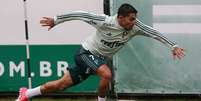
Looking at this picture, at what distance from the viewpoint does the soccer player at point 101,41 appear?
28.6 ft

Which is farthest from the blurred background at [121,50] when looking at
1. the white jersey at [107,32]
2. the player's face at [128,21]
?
the player's face at [128,21]

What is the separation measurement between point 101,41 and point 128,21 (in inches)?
18.8

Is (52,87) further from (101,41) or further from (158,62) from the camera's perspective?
(158,62)

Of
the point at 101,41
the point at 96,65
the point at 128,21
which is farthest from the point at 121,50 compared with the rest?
the point at 128,21

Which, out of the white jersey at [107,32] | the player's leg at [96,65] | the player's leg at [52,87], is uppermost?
the white jersey at [107,32]

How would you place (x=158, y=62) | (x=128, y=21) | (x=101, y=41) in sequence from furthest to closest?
(x=158, y=62)
(x=101, y=41)
(x=128, y=21)

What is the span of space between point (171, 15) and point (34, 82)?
230 centimetres

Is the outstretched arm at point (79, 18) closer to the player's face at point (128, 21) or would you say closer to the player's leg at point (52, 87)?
the player's face at point (128, 21)

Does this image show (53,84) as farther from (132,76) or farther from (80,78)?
(132,76)

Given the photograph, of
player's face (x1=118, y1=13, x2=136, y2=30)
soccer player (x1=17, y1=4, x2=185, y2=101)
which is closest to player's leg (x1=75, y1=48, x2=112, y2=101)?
soccer player (x1=17, y1=4, x2=185, y2=101)

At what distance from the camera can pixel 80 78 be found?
890 cm

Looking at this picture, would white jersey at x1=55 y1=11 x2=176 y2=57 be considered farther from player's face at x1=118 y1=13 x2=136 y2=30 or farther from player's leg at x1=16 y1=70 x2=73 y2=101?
player's leg at x1=16 y1=70 x2=73 y2=101

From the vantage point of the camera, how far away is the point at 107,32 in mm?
8820

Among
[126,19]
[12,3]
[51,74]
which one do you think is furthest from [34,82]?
[126,19]
